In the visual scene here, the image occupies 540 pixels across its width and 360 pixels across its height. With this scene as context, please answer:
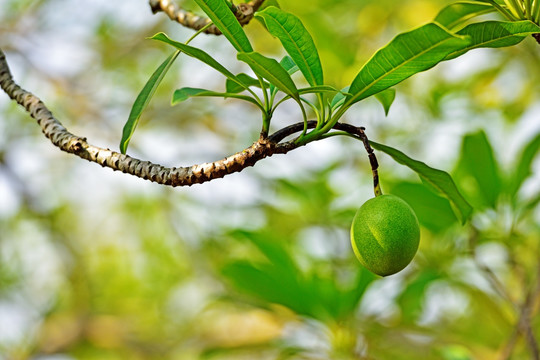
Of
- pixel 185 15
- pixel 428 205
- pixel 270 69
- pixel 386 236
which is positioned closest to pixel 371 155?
pixel 386 236

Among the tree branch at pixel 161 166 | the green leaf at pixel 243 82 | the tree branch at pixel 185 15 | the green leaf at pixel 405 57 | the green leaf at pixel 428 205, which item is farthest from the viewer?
the green leaf at pixel 428 205

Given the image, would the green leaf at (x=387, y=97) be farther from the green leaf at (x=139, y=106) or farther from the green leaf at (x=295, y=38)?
the green leaf at (x=139, y=106)

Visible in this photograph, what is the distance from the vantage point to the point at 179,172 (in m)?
0.94

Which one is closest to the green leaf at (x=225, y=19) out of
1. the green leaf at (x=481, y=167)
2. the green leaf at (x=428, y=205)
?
the green leaf at (x=428, y=205)

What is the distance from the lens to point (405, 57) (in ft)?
2.57

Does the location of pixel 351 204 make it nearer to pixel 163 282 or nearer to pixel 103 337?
pixel 103 337

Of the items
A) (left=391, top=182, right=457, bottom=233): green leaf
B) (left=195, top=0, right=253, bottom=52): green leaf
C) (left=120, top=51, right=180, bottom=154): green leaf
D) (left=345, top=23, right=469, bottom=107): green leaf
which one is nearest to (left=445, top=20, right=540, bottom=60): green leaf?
(left=345, top=23, right=469, bottom=107): green leaf

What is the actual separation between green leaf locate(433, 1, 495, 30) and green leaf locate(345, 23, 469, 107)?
295mm

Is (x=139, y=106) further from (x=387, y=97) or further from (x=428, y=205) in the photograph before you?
(x=428, y=205)

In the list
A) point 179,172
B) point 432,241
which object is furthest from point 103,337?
point 179,172

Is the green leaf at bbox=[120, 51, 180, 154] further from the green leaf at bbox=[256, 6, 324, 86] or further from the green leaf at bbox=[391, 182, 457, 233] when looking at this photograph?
the green leaf at bbox=[391, 182, 457, 233]

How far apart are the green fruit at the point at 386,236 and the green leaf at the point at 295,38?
0.21m

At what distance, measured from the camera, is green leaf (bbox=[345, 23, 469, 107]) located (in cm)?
74

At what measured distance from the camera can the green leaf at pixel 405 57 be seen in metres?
0.74
